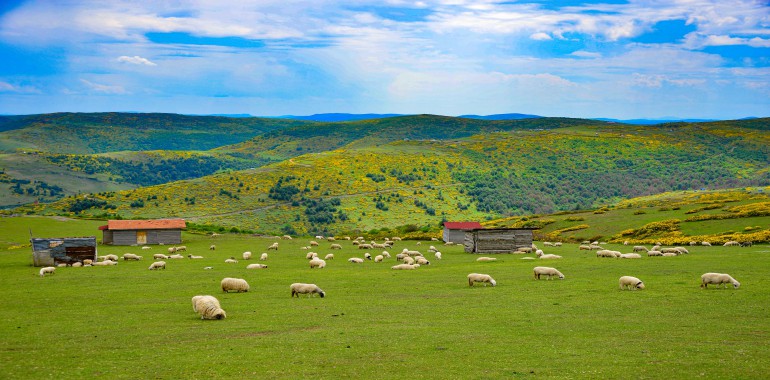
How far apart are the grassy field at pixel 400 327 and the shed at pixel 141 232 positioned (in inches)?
1308

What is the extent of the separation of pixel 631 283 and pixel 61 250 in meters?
36.2

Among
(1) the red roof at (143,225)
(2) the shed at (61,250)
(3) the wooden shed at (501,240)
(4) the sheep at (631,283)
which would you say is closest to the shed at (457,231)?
(3) the wooden shed at (501,240)

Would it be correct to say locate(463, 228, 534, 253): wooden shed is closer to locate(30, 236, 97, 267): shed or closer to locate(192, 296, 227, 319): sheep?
locate(30, 236, 97, 267): shed

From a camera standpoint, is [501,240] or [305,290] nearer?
[305,290]

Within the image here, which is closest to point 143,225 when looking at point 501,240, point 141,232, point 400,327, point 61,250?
point 141,232

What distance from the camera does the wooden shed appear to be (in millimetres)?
53469

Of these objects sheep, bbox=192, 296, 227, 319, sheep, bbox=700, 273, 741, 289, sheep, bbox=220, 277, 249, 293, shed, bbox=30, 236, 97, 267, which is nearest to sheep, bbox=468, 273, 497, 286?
sheep, bbox=700, 273, 741, 289

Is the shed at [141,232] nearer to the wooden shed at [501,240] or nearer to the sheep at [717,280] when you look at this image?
the wooden shed at [501,240]

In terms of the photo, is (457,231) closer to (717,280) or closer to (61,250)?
(61,250)

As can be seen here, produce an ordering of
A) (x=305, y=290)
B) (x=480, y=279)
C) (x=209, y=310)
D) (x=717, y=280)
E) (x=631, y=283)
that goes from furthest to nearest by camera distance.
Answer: (x=480, y=279)
(x=305, y=290)
(x=631, y=283)
(x=717, y=280)
(x=209, y=310)

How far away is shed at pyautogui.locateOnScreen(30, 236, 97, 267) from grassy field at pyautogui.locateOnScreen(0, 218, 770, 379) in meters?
8.20

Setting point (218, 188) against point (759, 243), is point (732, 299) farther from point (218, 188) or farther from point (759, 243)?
point (218, 188)

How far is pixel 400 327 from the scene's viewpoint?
1970cm

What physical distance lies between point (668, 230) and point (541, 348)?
5112cm
